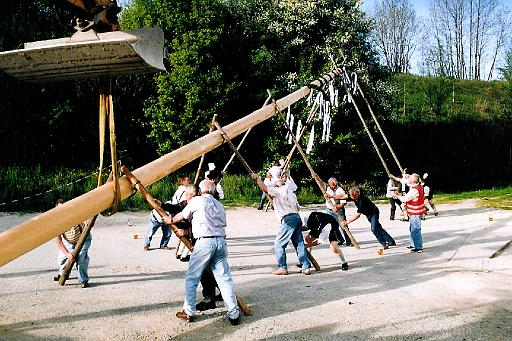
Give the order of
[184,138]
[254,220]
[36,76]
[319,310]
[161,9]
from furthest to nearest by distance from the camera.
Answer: [161,9], [184,138], [254,220], [319,310], [36,76]

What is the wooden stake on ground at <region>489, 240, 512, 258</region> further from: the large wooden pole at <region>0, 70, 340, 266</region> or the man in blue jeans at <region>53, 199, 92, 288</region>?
the man in blue jeans at <region>53, 199, 92, 288</region>

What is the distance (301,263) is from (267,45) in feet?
Result: 68.2

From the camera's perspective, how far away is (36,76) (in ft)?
14.6

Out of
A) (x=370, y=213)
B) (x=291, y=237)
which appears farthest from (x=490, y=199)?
(x=291, y=237)

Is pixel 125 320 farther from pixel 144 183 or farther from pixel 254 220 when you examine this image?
pixel 254 220

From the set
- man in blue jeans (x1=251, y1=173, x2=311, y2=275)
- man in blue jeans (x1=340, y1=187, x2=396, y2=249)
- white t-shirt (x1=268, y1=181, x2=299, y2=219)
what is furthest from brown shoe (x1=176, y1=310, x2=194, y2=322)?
man in blue jeans (x1=340, y1=187, x2=396, y2=249)

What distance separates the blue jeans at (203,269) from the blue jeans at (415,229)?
596cm

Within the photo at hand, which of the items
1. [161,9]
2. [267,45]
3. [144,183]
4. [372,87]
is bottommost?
[144,183]

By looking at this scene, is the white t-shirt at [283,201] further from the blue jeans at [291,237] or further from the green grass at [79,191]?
the green grass at [79,191]

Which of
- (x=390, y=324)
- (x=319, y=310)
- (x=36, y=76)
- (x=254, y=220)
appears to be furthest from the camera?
(x=254, y=220)

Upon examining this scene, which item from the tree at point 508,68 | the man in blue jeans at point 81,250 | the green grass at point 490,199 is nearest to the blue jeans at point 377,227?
the man in blue jeans at point 81,250

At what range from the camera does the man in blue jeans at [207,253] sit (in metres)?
6.42

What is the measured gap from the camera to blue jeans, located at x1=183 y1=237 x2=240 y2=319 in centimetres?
642

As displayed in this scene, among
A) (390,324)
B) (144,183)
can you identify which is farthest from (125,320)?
(390,324)
